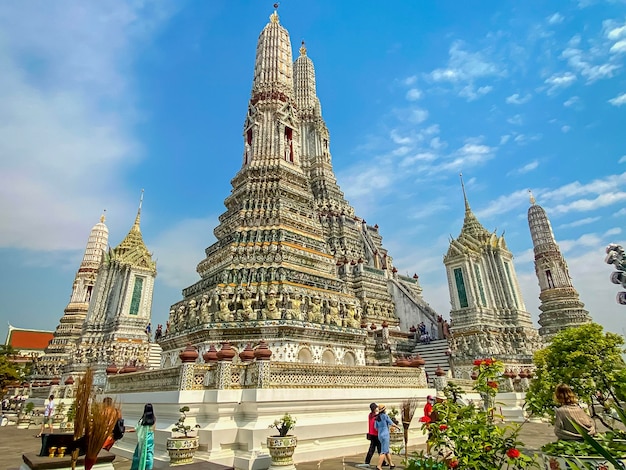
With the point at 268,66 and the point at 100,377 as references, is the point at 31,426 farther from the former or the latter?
the point at 268,66

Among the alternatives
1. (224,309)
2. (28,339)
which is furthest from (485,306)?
(28,339)

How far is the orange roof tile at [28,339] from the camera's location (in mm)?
49150

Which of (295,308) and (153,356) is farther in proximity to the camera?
(153,356)

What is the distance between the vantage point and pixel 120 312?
2983cm

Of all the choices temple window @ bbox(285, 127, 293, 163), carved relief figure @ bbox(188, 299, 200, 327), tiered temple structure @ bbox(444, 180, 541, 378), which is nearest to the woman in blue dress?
carved relief figure @ bbox(188, 299, 200, 327)

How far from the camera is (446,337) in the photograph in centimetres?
2708

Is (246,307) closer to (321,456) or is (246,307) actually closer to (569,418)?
(321,456)

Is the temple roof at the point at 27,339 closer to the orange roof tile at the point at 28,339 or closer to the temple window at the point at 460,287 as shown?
the orange roof tile at the point at 28,339

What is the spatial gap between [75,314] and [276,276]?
30.3m

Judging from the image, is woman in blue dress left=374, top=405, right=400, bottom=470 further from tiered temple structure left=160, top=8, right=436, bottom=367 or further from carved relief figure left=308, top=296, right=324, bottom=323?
carved relief figure left=308, top=296, right=324, bottom=323

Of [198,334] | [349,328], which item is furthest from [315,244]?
[198,334]

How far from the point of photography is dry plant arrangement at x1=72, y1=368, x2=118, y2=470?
3.90 meters

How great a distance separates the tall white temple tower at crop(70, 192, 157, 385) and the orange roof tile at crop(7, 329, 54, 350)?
2691cm

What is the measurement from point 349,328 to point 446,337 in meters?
14.0
